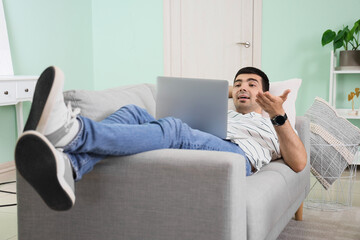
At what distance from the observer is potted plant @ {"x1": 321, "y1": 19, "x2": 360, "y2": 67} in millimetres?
3719

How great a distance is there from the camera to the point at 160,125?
63.9 inches

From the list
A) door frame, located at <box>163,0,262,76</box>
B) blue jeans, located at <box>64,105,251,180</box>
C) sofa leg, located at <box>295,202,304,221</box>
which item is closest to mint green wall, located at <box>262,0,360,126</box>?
door frame, located at <box>163,0,262,76</box>

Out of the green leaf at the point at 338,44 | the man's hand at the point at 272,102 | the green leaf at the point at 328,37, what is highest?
the green leaf at the point at 328,37

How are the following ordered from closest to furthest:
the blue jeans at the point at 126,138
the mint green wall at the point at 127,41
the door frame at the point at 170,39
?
1. the blue jeans at the point at 126,138
2. the door frame at the point at 170,39
3. the mint green wall at the point at 127,41

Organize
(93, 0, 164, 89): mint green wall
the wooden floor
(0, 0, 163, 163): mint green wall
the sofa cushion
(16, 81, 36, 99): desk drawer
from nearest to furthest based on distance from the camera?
the sofa cushion → the wooden floor → (16, 81, 36, 99): desk drawer → (0, 0, 163, 163): mint green wall → (93, 0, 164, 89): mint green wall

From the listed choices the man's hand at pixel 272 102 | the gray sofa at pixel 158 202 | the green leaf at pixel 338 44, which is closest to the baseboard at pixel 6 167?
the gray sofa at pixel 158 202

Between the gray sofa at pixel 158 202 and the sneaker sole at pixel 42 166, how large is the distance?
30cm

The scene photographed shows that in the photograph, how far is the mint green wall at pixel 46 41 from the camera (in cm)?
384

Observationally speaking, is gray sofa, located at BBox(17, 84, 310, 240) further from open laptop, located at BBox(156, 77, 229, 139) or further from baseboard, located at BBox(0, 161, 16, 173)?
baseboard, located at BBox(0, 161, 16, 173)

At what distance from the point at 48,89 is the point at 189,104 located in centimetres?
70

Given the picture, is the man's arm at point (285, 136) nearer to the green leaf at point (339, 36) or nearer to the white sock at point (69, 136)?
the white sock at point (69, 136)

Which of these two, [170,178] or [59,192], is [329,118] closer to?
[170,178]

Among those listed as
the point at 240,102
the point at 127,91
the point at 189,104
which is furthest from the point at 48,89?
the point at 240,102

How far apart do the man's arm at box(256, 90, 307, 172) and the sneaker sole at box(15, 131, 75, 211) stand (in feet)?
3.38
